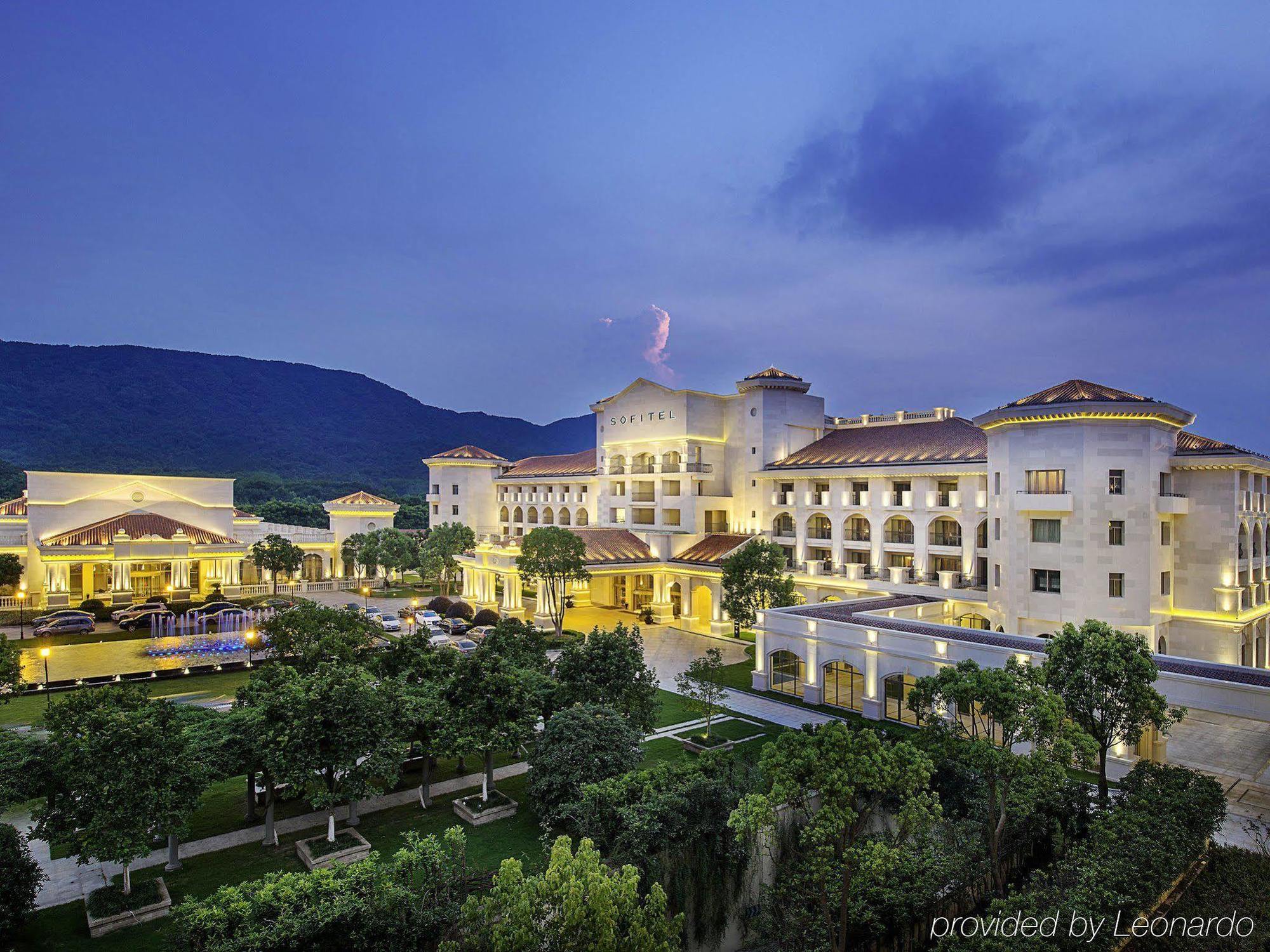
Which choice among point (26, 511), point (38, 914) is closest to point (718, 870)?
point (38, 914)

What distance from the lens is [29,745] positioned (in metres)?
16.4

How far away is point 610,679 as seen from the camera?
74.2 feet

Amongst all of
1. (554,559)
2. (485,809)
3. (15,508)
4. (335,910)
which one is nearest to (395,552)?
(554,559)

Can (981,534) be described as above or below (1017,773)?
above

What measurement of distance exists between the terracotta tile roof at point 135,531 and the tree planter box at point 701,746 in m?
49.1

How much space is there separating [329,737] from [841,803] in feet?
40.4

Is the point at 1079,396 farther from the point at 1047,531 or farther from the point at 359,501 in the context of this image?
the point at 359,501

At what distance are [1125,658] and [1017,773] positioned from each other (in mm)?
5282

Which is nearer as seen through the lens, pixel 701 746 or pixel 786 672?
pixel 701 746

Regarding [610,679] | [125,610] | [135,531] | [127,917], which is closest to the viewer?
[127,917]

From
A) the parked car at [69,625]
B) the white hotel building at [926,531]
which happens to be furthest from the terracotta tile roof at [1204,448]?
the parked car at [69,625]

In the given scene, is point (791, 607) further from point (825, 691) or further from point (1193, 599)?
point (1193, 599)

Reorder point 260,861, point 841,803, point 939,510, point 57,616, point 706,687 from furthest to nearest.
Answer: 1. point 57,616
2. point 939,510
3. point 706,687
4. point 260,861
5. point 841,803

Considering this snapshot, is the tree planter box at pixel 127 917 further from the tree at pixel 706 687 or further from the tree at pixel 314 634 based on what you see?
the tree at pixel 706 687
